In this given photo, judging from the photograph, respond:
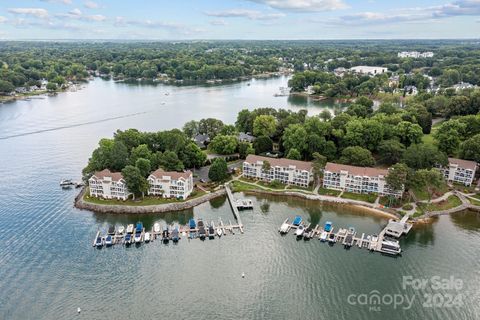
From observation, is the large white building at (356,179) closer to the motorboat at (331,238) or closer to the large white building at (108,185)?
the motorboat at (331,238)

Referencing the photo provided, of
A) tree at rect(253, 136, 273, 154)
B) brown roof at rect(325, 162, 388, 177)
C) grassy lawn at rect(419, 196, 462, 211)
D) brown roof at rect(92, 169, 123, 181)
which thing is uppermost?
brown roof at rect(92, 169, 123, 181)

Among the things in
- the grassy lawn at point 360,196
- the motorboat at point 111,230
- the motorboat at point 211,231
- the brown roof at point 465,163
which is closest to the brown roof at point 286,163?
the grassy lawn at point 360,196

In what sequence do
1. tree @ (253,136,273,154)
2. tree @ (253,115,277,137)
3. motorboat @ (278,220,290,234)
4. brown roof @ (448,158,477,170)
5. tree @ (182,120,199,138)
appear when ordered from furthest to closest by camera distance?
tree @ (253,115,277,137)
tree @ (182,120,199,138)
tree @ (253,136,273,154)
brown roof @ (448,158,477,170)
motorboat @ (278,220,290,234)

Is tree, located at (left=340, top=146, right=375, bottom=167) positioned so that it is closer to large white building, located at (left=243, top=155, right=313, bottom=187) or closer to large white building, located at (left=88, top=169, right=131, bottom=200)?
large white building, located at (left=243, top=155, right=313, bottom=187)

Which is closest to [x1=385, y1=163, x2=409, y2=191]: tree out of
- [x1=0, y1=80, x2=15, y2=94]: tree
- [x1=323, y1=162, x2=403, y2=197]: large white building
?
[x1=323, y1=162, x2=403, y2=197]: large white building

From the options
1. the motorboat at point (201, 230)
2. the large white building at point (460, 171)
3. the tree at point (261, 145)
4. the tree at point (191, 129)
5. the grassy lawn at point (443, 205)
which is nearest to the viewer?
the motorboat at point (201, 230)

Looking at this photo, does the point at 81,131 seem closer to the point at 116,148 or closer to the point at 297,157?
the point at 116,148
